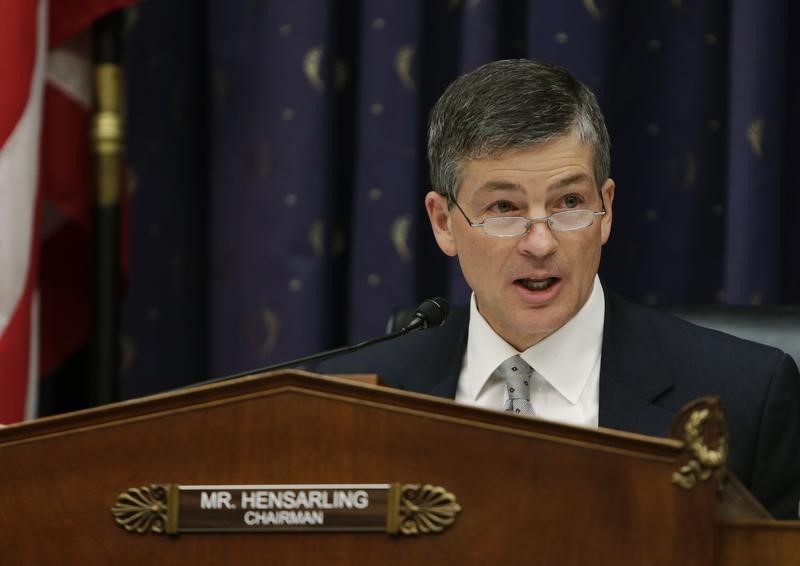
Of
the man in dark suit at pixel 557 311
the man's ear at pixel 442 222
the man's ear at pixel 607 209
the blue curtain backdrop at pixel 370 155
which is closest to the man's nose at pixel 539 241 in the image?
the man in dark suit at pixel 557 311

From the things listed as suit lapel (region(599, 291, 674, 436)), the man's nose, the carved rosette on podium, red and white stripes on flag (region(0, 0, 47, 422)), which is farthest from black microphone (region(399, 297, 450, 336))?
red and white stripes on flag (region(0, 0, 47, 422))

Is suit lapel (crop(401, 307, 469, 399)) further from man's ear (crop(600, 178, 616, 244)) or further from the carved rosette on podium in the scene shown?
the carved rosette on podium

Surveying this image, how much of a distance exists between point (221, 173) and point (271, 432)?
6.87ft

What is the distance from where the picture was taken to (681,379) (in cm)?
192

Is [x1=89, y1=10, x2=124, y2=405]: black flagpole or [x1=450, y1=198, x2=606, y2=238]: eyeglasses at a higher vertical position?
[x1=89, y1=10, x2=124, y2=405]: black flagpole

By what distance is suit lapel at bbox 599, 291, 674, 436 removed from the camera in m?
1.82

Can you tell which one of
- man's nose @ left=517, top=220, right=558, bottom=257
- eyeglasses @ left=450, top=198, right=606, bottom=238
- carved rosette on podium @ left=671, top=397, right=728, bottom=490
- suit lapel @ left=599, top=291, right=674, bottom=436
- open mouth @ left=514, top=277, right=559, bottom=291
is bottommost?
carved rosette on podium @ left=671, top=397, right=728, bottom=490

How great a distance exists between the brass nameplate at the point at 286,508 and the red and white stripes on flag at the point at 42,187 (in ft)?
5.23

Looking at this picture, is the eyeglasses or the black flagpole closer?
the eyeglasses

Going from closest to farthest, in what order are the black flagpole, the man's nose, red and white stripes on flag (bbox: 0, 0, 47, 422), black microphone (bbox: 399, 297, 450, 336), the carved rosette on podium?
the carved rosette on podium → black microphone (bbox: 399, 297, 450, 336) → the man's nose → red and white stripes on flag (bbox: 0, 0, 47, 422) → the black flagpole

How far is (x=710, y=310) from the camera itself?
2.26 metres

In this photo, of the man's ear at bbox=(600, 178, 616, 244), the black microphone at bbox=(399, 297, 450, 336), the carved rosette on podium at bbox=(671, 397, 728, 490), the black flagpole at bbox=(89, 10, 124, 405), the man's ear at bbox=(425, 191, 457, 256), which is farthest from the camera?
the black flagpole at bbox=(89, 10, 124, 405)

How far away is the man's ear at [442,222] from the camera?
208cm

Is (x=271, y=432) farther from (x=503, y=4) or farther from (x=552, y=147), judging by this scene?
(x=503, y=4)
